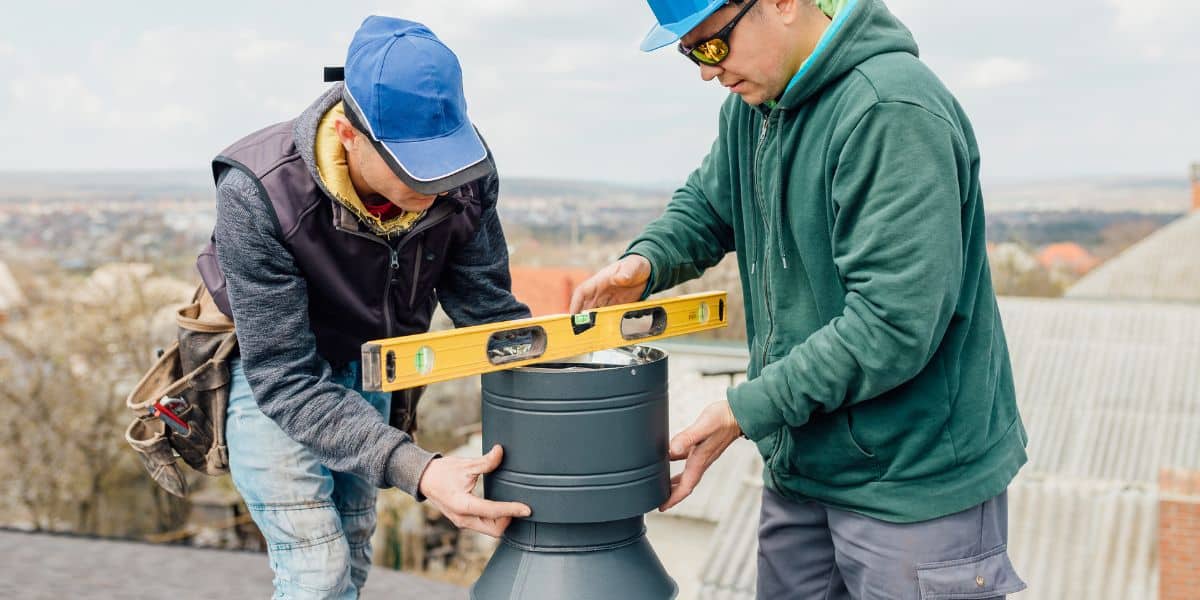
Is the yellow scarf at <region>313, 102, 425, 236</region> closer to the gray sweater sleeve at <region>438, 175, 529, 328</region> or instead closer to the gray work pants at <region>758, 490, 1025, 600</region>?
the gray sweater sleeve at <region>438, 175, 529, 328</region>

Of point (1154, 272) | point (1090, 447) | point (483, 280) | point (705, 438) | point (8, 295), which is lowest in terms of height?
point (1090, 447)

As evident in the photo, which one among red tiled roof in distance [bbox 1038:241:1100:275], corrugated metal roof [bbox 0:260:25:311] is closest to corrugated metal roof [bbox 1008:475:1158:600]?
corrugated metal roof [bbox 0:260:25:311]

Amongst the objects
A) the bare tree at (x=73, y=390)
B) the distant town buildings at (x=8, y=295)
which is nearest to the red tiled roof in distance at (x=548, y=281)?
the bare tree at (x=73, y=390)

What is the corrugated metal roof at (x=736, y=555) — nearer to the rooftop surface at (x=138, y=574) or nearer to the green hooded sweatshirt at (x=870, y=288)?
the rooftop surface at (x=138, y=574)

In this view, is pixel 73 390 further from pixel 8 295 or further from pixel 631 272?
Result: pixel 631 272

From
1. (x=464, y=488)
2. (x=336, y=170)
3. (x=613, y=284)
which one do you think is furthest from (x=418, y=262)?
(x=464, y=488)

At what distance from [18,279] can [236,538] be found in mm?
9366

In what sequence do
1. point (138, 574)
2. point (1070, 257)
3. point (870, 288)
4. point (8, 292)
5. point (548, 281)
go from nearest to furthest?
point (870, 288) → point (138, 574) → point (548, 281) → point (8, 292) → point (1070, 257)

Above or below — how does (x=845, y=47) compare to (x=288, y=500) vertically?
above

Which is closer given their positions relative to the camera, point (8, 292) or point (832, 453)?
point (832, 453)

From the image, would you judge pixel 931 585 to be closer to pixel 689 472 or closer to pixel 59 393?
pixel 689 472

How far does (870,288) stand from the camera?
6.86ft

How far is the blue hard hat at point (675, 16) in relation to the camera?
213 cm

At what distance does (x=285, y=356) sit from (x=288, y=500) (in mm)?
452
